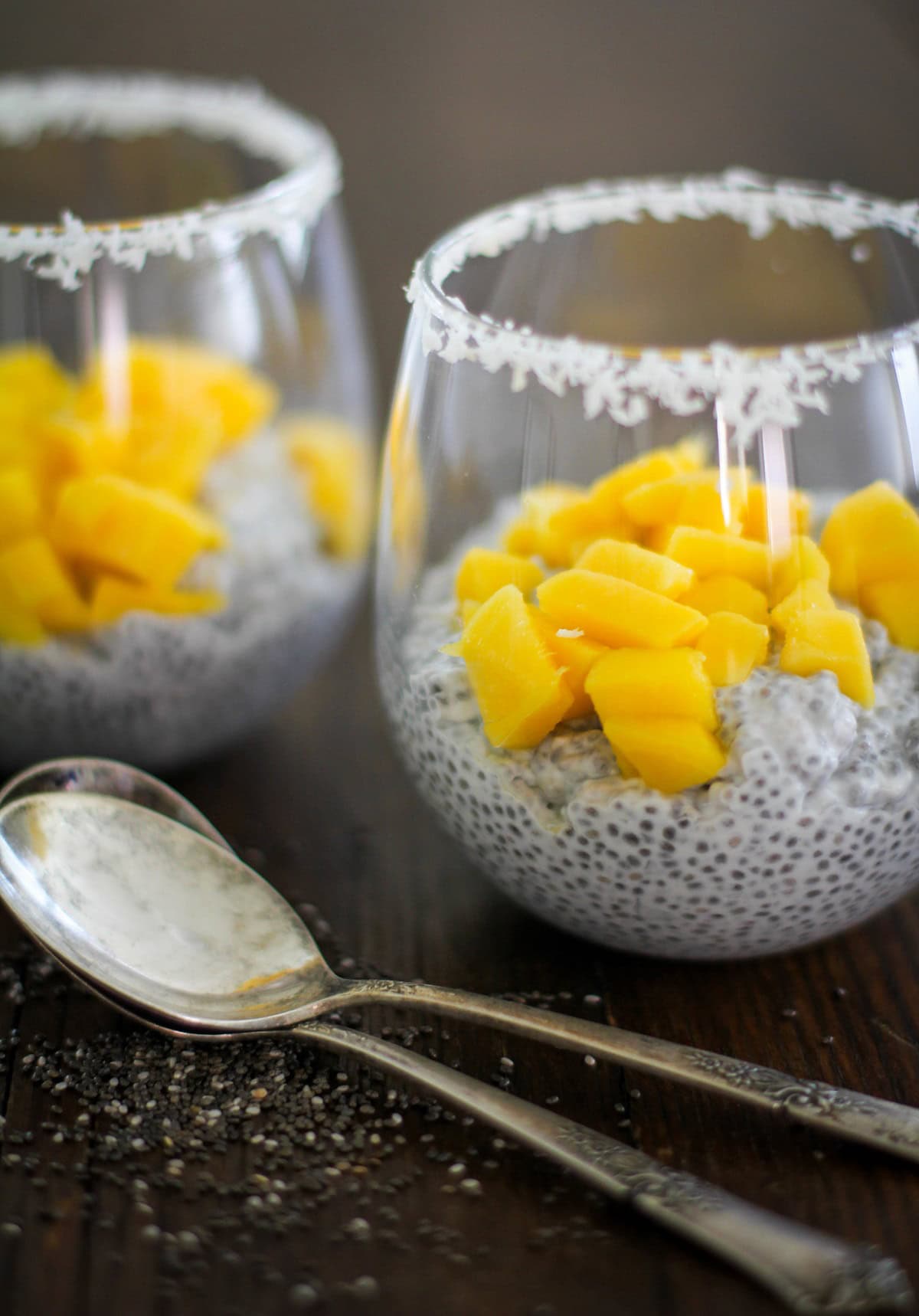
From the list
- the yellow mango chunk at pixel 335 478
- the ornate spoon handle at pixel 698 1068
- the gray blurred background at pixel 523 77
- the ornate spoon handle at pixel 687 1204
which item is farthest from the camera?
the gray blurred background at pixel 523 77

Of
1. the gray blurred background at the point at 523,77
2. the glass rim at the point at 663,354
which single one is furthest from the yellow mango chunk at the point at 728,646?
the gray blurred background at the point at 523,77

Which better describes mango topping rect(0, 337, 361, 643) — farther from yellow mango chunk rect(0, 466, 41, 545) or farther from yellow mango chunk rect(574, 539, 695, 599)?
yellow mango chunk rect(574, 539, 695, 599)

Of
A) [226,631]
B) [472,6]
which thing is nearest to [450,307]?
[226,631]

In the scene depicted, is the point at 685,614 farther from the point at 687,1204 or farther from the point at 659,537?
the point at 687,1204

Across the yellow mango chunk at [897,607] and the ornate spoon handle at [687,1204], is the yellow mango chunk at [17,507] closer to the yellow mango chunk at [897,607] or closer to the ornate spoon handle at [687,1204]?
the ornate spoon handle at [687,1204]

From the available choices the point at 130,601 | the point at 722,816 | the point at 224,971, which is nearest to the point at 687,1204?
the point at 722,816

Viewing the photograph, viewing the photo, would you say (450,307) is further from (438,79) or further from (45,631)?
(438,79)
